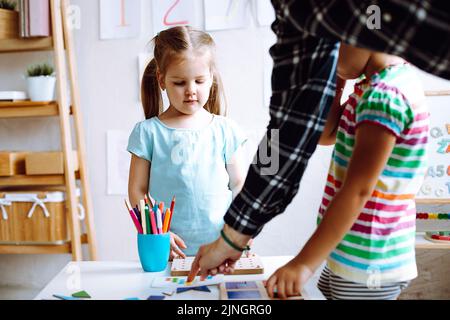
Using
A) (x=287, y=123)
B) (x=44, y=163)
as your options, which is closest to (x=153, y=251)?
(x=287, y=123)

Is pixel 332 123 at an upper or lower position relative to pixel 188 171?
upper

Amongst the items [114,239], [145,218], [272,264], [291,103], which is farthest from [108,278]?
[114,239]

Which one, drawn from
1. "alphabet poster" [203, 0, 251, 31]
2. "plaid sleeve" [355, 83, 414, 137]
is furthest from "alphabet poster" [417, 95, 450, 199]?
"plaid sleeve" [355, 83, 414, 137]

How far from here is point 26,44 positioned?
152 centimetres

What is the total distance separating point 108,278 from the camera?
2.09ft

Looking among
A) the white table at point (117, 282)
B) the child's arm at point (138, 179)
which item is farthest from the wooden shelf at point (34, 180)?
the white table at point (117, 282)

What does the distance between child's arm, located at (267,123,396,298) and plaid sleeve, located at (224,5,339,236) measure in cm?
6

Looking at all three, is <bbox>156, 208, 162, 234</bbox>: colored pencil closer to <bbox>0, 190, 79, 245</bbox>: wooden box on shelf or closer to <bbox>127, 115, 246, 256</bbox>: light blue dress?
<bbox>127, 115, 246, 256</bbox>: light blue dress

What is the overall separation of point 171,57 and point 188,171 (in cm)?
22

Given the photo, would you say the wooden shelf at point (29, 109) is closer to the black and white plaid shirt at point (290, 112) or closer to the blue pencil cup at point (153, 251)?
the blue pencil cup at point (153, 251)

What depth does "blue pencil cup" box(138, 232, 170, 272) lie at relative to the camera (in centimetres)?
66

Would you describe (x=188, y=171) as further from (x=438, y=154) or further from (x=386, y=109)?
(x=438, y=154)

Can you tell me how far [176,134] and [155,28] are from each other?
0.72m
